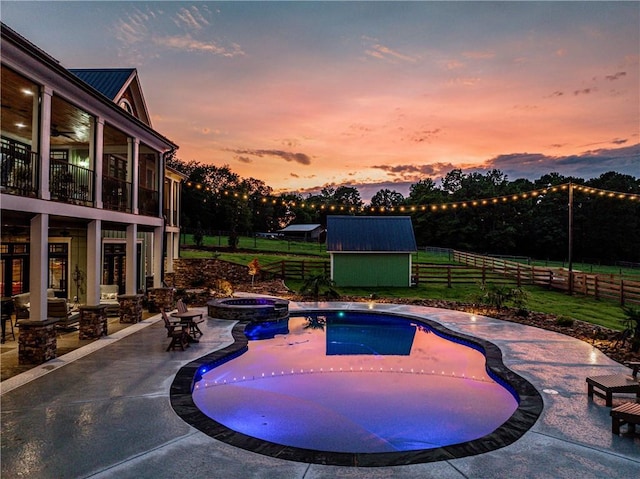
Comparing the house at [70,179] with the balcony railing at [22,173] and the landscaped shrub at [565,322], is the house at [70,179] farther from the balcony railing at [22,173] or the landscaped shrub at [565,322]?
the landscaped shrub at [565,322]

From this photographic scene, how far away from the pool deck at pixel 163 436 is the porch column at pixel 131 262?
13.3ft

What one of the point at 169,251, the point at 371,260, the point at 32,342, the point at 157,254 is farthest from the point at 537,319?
the point at 169,251

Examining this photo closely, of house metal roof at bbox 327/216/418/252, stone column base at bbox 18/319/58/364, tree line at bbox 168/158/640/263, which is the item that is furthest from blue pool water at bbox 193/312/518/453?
tree line at bbox 168/158/640/263

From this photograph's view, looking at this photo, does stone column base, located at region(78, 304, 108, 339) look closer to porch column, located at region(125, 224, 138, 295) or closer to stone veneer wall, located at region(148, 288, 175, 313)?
porch column, located at region(125, 224, 138, 295)

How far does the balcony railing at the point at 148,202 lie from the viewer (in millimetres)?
14113

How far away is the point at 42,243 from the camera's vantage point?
25.5 feet

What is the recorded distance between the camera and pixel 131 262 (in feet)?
39.6

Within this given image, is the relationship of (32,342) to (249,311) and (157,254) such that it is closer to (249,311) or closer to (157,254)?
(249,311)

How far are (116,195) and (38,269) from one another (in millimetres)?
5067

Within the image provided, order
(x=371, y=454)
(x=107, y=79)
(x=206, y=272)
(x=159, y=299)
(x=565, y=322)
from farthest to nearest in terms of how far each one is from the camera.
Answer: (x=206, y=272)
(x=159, y=299)
(x=107, y=79)
(x=565, y=322)
(x=371, y=454)

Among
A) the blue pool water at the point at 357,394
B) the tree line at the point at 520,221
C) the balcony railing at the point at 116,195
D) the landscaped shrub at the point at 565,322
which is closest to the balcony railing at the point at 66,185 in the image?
the balcony railing at the point at 116,195

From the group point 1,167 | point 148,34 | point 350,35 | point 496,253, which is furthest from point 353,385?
point 496,253

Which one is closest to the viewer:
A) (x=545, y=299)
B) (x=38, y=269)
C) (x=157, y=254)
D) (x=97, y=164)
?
(x=38, y=269)

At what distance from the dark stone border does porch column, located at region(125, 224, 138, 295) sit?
530 cm
